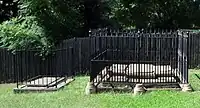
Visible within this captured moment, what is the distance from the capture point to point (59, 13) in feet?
65.2

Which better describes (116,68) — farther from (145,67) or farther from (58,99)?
(58,99)

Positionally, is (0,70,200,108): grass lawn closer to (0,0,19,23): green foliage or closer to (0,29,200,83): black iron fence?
(0,29,200,83): black iron fence

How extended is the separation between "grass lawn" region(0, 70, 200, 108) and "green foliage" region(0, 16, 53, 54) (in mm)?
6620

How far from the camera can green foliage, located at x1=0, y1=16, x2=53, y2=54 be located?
1873 cm

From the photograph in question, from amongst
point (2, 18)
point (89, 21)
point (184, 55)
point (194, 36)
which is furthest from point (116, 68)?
point (2, 18)

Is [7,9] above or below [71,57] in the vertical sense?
above

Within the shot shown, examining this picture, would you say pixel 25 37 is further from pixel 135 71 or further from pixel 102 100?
pixel 102 100

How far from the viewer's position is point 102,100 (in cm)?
1075

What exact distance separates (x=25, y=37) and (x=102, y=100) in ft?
29.9

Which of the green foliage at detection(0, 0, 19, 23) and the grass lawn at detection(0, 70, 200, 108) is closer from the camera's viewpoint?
the grass lawn at detection(0, 70, 200, 108)

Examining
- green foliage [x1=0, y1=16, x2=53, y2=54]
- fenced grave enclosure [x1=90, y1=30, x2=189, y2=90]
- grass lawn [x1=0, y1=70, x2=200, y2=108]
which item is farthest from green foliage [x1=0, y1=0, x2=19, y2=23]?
grass lawn [x1=0, y1=70, x2=200, y2=108]

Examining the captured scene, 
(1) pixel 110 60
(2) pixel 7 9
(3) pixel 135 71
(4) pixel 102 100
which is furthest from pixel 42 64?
(2) pixel 7 9

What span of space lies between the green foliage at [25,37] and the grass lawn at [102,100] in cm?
662

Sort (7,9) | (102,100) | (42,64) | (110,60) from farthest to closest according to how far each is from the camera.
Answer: (7,9), (42,64), (110,60), (102,100)
